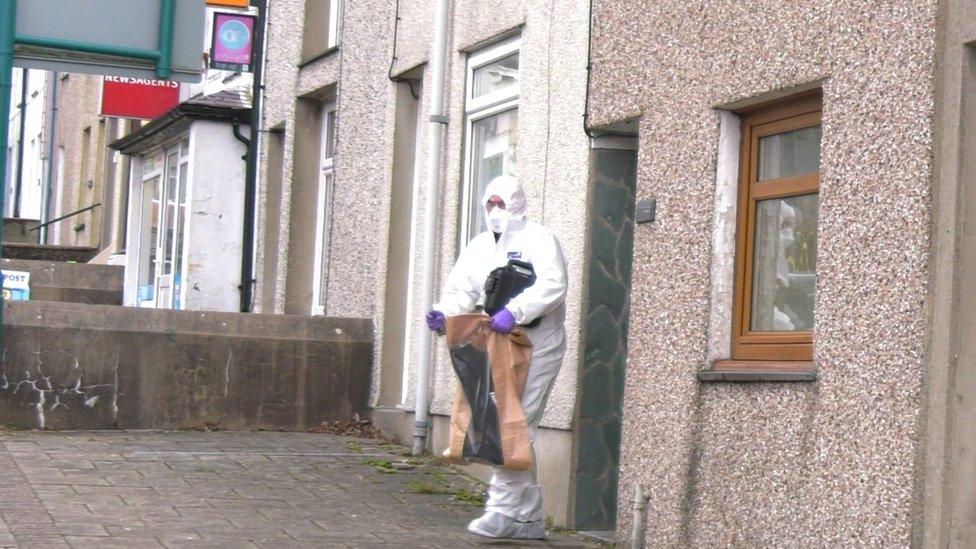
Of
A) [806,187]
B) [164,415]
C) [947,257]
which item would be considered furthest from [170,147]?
[947,257]

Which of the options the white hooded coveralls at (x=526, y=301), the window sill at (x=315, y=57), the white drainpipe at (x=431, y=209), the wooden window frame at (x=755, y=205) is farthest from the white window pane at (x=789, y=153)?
the window sill at (x=315, y=57)

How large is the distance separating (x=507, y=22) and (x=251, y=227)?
6.73 m

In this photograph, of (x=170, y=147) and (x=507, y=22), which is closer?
(x=507, y=22)

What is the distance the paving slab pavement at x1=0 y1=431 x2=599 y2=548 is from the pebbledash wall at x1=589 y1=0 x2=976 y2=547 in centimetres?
129

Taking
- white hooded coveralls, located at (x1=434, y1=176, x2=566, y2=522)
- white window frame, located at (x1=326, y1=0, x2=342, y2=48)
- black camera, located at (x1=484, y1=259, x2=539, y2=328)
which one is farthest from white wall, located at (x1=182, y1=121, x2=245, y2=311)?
black camera, located at (x1=484, y1=259, x2=539, y2=328)

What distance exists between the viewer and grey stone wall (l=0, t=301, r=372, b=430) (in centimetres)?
1254

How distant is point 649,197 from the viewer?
8.77 m

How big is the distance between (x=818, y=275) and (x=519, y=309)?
1.79 m

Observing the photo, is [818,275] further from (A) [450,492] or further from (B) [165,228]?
(B) [165,228]

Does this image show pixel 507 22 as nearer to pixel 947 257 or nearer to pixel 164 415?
pixel 164 415

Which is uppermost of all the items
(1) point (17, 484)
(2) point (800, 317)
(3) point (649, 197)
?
(3) point (649, 197)

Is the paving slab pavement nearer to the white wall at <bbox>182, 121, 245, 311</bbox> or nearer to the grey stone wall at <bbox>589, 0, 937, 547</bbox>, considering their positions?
the grey stone wall at <bbox>589, 0, 937, 547</bbox>

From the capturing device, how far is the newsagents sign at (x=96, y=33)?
10.2 m

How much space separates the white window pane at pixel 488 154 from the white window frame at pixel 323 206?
12.9ft
